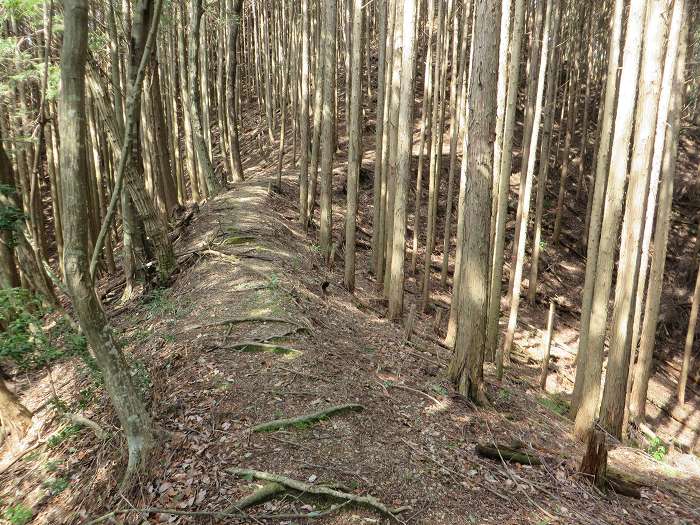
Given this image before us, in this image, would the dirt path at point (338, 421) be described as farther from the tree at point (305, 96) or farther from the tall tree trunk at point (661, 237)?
the tree at point (305, 96)

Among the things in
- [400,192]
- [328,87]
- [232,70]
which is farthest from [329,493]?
[232,70]

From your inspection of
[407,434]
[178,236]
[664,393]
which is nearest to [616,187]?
[407,434]

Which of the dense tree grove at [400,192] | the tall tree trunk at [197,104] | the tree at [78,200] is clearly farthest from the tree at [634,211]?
the tall tree trunk at [197,104]

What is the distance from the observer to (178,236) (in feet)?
41.5

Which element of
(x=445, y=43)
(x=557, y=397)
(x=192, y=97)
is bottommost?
(x=557, y=397)

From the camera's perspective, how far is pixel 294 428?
16.3 ft

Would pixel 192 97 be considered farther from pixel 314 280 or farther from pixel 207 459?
pixel 207 459

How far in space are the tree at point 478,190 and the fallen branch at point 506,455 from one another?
1.16 m

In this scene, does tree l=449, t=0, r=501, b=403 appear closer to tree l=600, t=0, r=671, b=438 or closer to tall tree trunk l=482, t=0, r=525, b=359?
tree l=600, t=0, r=671, b=438

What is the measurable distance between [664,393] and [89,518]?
1488cm

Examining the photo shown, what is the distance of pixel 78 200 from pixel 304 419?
306 cm

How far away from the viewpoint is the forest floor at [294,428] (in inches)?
171

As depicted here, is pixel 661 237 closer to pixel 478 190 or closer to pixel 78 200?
pixel 478 190

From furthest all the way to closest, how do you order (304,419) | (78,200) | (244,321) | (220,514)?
(244,321)
(304,419)
(78,200)
(220,514)
